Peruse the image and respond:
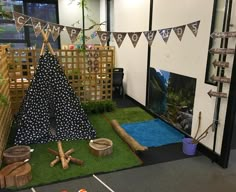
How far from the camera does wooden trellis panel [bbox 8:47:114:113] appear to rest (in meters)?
3.92

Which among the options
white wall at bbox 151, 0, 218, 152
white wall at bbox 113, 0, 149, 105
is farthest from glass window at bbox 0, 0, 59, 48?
white wall at bbox 151, 0, 218, 152

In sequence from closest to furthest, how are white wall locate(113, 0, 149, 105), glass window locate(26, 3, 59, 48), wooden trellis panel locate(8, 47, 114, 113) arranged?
wooden trellis panel locate(8, 47, 114, 113), white wall locate(113, 0, 149, 105), glass window locate(26, 3, 59, 48)

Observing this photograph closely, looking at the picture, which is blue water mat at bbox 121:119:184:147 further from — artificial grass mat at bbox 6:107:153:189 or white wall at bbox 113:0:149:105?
white wall at bbox 113:0:149:105

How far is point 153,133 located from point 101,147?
3.39 ft

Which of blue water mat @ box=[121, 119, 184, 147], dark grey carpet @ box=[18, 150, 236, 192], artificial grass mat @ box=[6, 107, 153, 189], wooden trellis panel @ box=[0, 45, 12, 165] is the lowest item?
dark grey carpet @ box=[18, 150, 236, 192]

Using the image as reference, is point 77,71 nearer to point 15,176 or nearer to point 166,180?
point 15,176

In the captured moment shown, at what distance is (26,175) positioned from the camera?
2.26m

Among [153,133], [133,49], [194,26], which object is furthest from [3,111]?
[133,49]

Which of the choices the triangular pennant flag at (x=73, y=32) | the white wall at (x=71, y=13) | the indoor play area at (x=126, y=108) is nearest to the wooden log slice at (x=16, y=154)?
the indoor play area at (x=126, y=108)

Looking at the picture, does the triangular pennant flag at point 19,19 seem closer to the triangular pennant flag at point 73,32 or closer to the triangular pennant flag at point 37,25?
the triangular pennant flag at point 37,25

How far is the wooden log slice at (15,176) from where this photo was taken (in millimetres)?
2205

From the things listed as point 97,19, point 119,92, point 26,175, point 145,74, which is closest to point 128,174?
point 26,175

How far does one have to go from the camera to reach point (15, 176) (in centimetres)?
221

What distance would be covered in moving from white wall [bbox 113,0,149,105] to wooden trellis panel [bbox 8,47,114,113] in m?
0.71
